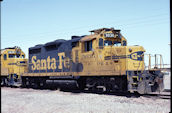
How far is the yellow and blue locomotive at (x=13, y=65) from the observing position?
21375mm

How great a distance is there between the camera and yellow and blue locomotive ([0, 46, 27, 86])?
70.1 feet

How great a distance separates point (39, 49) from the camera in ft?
62.1

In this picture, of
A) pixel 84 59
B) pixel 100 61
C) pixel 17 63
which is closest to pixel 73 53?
pixel 84 59

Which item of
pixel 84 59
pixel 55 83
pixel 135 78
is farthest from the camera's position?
pixel 55 83

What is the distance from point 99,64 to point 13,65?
1103 centimetres

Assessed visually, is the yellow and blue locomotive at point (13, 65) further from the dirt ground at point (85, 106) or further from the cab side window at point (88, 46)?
the dirt ground at point (85, 106)

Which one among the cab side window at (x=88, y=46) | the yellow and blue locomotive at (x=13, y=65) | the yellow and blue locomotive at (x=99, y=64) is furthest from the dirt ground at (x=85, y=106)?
the yellow and blue locomotive at (x=13, y=65)

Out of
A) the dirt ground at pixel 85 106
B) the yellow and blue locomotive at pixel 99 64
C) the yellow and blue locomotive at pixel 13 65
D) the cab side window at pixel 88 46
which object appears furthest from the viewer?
the yellow and blue locomotive at pixel 13 65

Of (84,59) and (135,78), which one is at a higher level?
(84,59)

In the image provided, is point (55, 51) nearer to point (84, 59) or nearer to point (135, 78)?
point (84, 59)

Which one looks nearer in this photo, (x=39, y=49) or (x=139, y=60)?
(x=139, y=60)

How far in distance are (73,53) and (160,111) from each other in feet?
29.1

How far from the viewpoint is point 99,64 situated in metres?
14.0

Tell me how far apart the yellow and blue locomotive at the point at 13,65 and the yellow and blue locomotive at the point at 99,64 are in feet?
13.0
